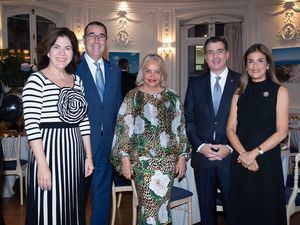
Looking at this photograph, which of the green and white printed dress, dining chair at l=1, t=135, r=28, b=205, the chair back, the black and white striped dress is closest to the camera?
the black and white striped dress

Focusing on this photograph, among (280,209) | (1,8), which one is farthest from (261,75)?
(1,8)

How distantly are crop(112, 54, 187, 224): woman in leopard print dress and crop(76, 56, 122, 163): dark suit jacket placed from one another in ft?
0.77

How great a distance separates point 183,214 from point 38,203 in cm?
157

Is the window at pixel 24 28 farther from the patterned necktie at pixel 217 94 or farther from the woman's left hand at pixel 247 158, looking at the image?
the woman's left hand at pixel 247 158

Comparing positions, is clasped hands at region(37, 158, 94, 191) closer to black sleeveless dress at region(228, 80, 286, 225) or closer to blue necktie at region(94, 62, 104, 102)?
blue necktie at region(94, 62, 104, 102)

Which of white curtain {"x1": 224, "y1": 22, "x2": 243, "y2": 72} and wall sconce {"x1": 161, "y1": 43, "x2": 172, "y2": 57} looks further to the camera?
wall sconce {"x1": 161, "y1": 43, "x2": 172, "y2": 57}

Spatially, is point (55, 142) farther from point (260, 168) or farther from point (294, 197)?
point (294, 197)

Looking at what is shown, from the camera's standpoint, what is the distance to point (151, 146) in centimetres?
255

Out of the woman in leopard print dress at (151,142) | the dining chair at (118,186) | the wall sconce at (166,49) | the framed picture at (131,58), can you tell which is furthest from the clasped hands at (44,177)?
the wall sconce at (166,49)

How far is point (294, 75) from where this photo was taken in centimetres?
799

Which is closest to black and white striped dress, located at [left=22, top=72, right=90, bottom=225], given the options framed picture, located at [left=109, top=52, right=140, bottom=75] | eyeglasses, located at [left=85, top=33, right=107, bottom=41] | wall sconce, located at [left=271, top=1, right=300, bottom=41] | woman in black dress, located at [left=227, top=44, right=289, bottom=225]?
eyeglasses, located at [left=85, top=33, right=107, bottom=41]

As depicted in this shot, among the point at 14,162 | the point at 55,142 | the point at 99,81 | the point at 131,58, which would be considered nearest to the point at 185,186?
the point at 99,81

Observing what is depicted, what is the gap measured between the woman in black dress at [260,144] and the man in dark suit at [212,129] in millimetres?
135

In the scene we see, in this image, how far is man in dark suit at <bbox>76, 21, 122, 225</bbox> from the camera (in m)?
2.85
